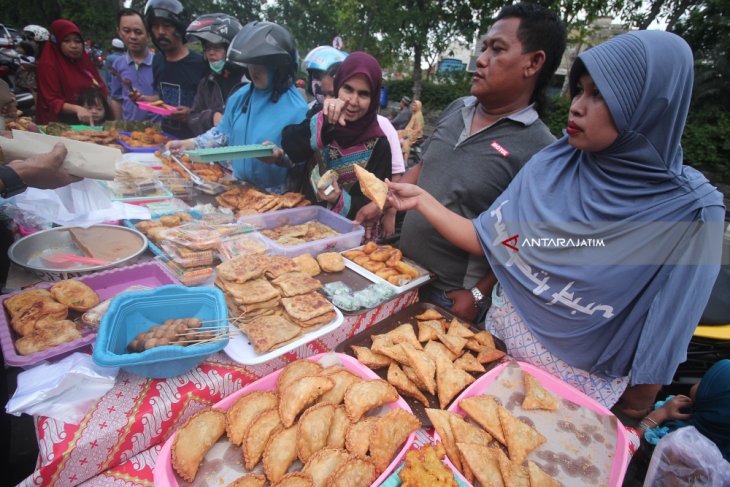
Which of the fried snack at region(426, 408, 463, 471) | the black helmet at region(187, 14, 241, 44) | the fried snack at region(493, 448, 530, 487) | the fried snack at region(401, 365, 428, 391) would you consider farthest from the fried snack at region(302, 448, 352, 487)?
the black helmet at region(187, 14, 241, 44)

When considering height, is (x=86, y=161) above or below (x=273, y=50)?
below

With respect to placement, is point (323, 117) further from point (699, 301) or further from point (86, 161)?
point (699, 301)

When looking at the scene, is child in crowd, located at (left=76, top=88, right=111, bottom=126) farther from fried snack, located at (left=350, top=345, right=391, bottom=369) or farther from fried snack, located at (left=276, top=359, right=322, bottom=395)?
fried snack, located at (left=350, top=345, right=391, bottom=369)

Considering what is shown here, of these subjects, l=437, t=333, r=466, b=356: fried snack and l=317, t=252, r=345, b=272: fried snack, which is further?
l=317, t=252, r=345, b=272: fried snack

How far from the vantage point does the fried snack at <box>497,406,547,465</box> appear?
1.48 m

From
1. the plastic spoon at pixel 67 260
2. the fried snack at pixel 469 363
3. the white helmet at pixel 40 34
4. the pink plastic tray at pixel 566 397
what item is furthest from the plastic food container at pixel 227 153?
the white helmet at pixel 40 34

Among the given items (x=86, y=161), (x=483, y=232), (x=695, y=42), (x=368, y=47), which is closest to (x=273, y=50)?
(x=86, y=161)

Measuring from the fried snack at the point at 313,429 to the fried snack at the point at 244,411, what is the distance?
7.4 inches

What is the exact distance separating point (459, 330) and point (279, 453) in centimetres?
126

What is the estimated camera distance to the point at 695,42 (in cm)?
1748

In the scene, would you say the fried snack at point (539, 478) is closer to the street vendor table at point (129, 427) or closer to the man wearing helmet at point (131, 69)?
the street vendor table at point (129, 427)

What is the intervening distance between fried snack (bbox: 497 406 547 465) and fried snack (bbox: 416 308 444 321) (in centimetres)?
71

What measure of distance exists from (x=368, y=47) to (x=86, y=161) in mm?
22841

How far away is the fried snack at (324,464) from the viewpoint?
51.4 inches
